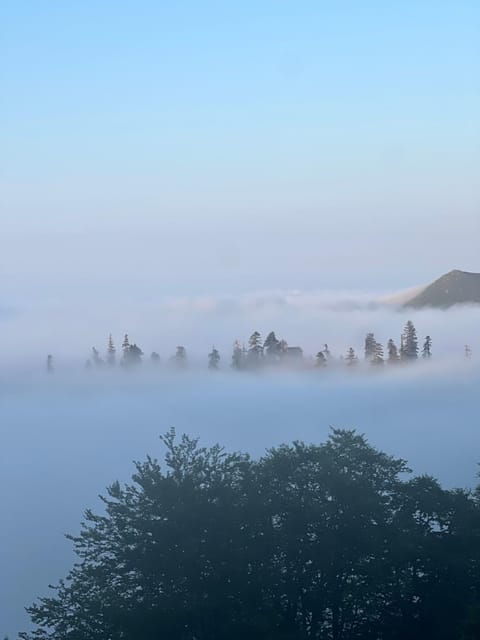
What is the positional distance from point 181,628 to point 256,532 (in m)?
2.64

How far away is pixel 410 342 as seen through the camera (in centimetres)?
5153

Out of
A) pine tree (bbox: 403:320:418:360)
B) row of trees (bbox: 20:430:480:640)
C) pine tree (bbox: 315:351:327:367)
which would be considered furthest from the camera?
pine tree (bbox: 315:351:327:367)

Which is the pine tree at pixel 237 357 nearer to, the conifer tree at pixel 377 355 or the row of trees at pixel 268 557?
the conifer tree at pixel 377 355

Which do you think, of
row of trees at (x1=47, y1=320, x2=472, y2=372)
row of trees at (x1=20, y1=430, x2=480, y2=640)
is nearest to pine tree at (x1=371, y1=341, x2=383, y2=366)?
row of trees at (x1=47, y1=320, x2=472, y2=372)

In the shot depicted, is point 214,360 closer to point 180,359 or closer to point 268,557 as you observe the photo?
point 180,359

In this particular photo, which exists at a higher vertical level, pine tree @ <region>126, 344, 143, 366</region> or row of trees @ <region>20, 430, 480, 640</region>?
pine tree @ <region>126, 344, 143, 366</region>

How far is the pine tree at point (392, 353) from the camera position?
51.3 meters

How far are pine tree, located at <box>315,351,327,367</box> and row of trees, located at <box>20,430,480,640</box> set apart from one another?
118 ft

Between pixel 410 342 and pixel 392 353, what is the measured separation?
4.65ft

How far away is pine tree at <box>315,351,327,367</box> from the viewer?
5603cm

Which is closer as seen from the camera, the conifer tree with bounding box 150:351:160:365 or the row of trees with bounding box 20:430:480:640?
the row of trees with bounding box 20:430:480:640

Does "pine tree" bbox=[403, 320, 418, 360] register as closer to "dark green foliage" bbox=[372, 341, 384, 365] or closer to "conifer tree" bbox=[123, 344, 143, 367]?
"dark green foliage" bbox=[372, 341, 384, 365]

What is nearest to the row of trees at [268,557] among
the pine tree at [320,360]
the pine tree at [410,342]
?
the pine tree at [410,342]

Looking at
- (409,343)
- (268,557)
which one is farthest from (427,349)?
(268,557)
